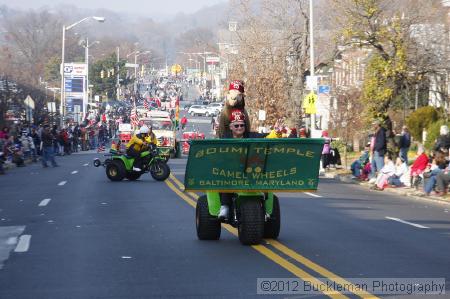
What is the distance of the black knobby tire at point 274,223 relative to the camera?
46.8 ft

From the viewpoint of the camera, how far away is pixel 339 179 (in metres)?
36.2

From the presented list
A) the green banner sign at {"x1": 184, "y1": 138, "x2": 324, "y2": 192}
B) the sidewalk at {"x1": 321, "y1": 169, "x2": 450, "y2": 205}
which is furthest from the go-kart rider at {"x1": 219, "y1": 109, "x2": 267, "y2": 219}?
the sidewalk at {"x1": 321, "y1": 169, "x2": 450, "y2": 205}

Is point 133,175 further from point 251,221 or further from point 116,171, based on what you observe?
point 251,221

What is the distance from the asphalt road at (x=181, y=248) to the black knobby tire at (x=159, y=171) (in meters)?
7.15

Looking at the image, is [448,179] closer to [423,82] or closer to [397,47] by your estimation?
[397,47]

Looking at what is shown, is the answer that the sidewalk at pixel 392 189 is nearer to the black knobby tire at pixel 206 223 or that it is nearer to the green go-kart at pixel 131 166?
the green go-kart at pixel 131 166

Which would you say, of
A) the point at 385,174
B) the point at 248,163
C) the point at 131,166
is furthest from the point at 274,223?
the point at 131,166

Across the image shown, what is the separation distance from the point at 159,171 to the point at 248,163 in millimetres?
17568

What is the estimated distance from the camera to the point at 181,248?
44.4 ft

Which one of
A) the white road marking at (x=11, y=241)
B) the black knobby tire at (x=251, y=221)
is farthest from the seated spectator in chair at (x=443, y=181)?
the white road marking at (x=11, y=241)

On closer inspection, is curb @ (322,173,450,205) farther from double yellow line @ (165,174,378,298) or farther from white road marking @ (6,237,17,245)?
white road marking @ (6,237,17,245)

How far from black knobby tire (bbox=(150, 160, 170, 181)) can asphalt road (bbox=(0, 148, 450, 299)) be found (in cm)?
715

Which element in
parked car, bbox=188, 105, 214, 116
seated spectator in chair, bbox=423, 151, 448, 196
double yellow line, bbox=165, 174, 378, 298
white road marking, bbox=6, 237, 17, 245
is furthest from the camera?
parked car, bbox=188, 105, 214, 116

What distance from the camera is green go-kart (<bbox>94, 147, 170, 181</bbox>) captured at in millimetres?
31078
